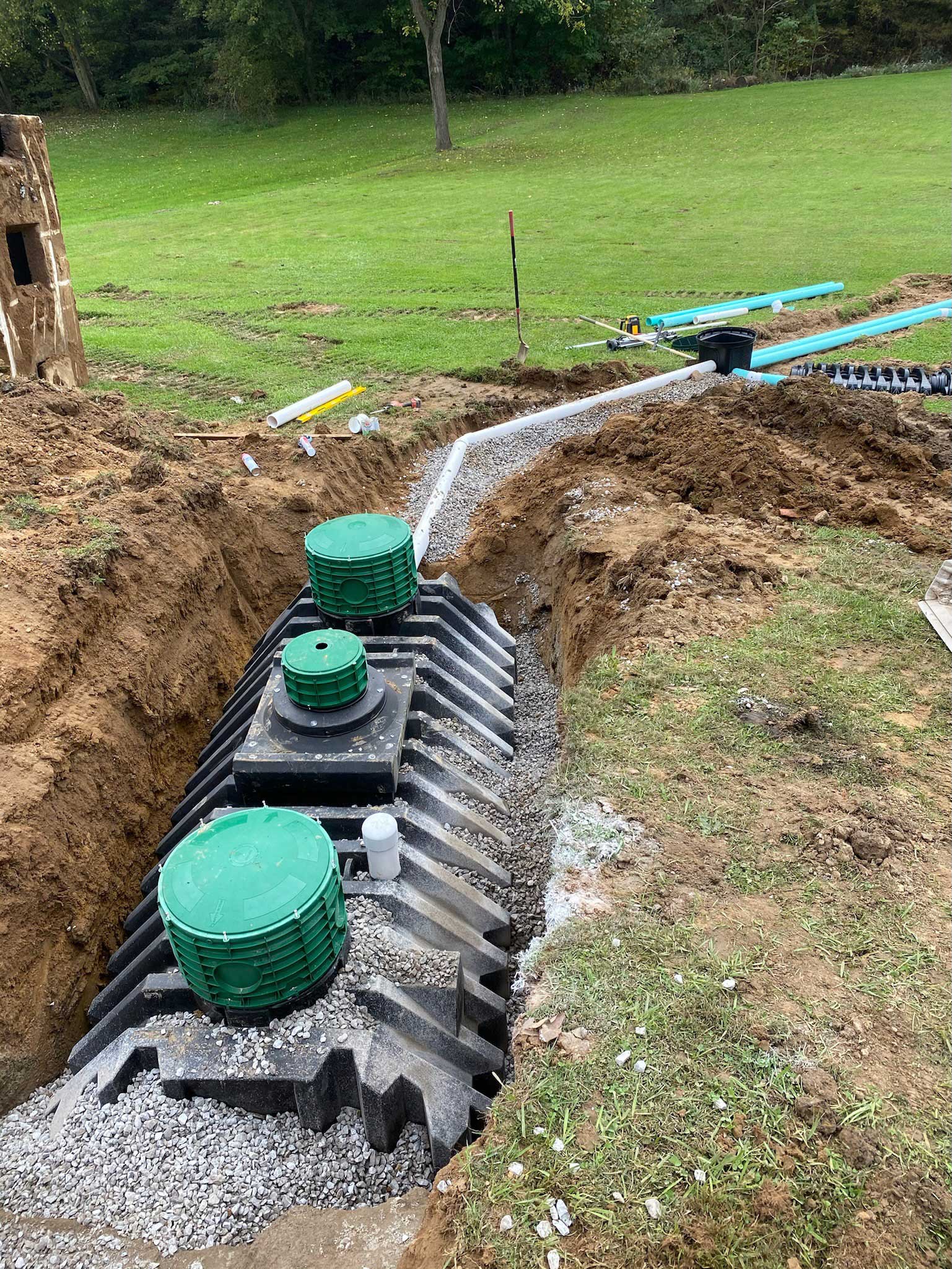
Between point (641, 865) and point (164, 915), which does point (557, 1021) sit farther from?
point (164, 915)

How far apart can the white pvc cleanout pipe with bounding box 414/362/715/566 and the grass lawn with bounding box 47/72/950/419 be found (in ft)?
5.07

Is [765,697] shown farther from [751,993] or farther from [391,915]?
[391,915]

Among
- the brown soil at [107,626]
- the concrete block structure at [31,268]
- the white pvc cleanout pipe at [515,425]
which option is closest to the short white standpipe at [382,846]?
the brown soil at [107,626]

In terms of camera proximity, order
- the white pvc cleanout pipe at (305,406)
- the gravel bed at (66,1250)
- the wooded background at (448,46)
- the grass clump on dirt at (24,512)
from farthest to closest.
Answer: the wooded background at (448,46), the white pvc cleanout pipe at (305,406), the grass clump on dirt at (24,512), the gravel bed at (66,1250)

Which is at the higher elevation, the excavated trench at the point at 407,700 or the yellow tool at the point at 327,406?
the yellow tool at the point at 327,406

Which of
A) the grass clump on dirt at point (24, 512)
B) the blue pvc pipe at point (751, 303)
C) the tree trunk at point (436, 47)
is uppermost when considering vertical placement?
the tree trunk at point (436, 47)

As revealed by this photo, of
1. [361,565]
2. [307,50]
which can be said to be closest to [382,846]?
[361,565]

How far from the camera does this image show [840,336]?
45.0 feet

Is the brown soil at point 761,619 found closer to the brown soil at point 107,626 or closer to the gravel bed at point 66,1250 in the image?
Result: the gravel bed at point 66,1250

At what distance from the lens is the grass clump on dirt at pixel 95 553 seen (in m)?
6.91

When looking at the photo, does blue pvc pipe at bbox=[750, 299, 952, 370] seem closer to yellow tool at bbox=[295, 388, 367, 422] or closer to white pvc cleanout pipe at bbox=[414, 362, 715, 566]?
white pvc cleanout pipe at bbox=[414, 362, 715, 566]

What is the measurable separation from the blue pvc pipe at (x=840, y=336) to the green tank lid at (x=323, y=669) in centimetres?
Answer: 965

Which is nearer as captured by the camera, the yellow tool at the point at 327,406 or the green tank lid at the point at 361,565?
the green tank lid at the point at 361,565

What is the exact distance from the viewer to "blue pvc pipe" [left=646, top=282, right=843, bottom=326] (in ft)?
46.2
